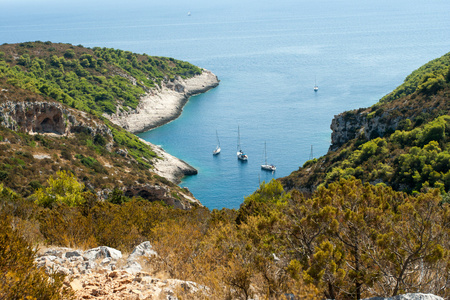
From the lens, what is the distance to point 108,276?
499 inches

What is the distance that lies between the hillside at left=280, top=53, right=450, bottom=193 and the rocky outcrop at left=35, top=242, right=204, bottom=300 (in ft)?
93.6

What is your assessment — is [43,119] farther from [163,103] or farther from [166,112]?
[163,103]

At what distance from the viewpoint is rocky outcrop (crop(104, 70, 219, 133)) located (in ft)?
371

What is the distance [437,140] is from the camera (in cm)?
4347

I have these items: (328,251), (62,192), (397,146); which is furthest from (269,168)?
(328,251)

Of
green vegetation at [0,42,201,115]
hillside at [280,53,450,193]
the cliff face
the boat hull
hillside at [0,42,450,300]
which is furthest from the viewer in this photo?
green vegetation at [0,42,201,115]

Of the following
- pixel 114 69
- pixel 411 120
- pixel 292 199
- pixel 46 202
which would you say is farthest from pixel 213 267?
pixel 114 69

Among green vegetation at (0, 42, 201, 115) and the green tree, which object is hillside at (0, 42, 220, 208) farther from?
the green tree

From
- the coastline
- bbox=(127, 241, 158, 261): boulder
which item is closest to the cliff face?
the coastline

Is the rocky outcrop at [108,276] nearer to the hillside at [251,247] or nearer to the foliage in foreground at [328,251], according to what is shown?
the hillside at [251,247]

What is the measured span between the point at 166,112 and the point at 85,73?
27.3 meters

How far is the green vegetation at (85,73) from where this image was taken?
3974 inches

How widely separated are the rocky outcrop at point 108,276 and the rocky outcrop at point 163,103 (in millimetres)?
96664

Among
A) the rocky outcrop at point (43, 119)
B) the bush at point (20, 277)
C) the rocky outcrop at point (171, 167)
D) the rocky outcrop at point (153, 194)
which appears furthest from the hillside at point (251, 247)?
the rocky outcrop at point (171, 167)
